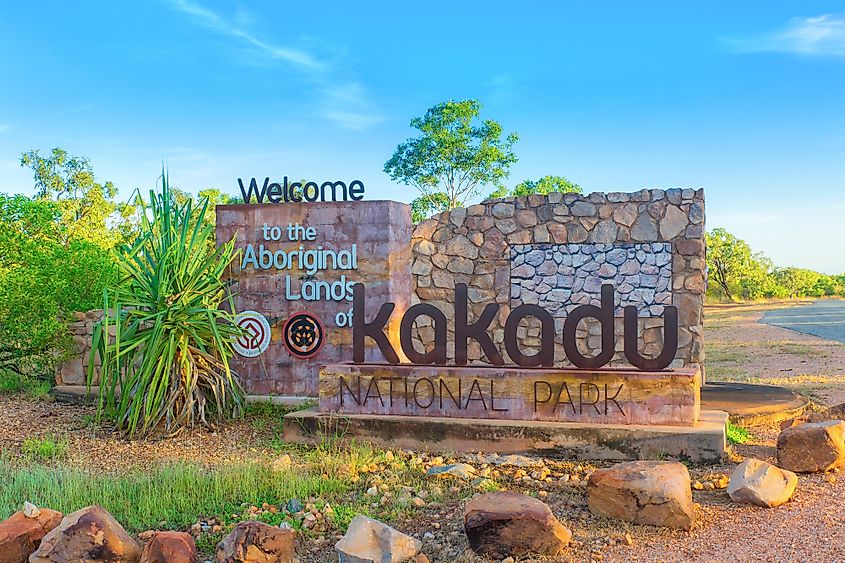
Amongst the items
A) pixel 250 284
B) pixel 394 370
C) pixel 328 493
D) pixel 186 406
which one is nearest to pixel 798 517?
pixel 328 493

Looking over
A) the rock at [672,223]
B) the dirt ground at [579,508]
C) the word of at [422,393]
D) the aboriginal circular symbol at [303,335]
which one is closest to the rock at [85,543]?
the dirt ground at [579,508]

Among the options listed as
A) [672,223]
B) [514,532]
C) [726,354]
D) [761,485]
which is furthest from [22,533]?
[726,354]

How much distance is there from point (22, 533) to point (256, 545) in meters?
1.42

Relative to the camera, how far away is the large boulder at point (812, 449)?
6418mm

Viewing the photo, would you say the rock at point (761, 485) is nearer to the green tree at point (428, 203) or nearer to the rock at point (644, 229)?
the rock at point (644, 229)

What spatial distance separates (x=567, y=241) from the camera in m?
→ 10.9

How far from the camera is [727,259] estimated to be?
1775 inches

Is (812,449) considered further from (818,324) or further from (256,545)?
(818,324)

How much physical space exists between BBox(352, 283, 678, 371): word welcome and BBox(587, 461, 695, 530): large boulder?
1.95 meters

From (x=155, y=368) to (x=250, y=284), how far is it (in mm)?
2159

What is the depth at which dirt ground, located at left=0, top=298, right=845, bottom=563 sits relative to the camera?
15.6 feet

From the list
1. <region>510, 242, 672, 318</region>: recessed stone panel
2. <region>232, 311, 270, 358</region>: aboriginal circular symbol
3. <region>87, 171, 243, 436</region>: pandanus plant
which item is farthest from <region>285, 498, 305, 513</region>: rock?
<region>510, 242, 672, 318</region>: recessed stone panel

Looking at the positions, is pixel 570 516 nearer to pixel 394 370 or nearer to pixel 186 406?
pixel 394 370

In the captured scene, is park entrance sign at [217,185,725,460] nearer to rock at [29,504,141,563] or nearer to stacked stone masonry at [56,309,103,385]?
stacked stone masonry at [56,309,103,385]
